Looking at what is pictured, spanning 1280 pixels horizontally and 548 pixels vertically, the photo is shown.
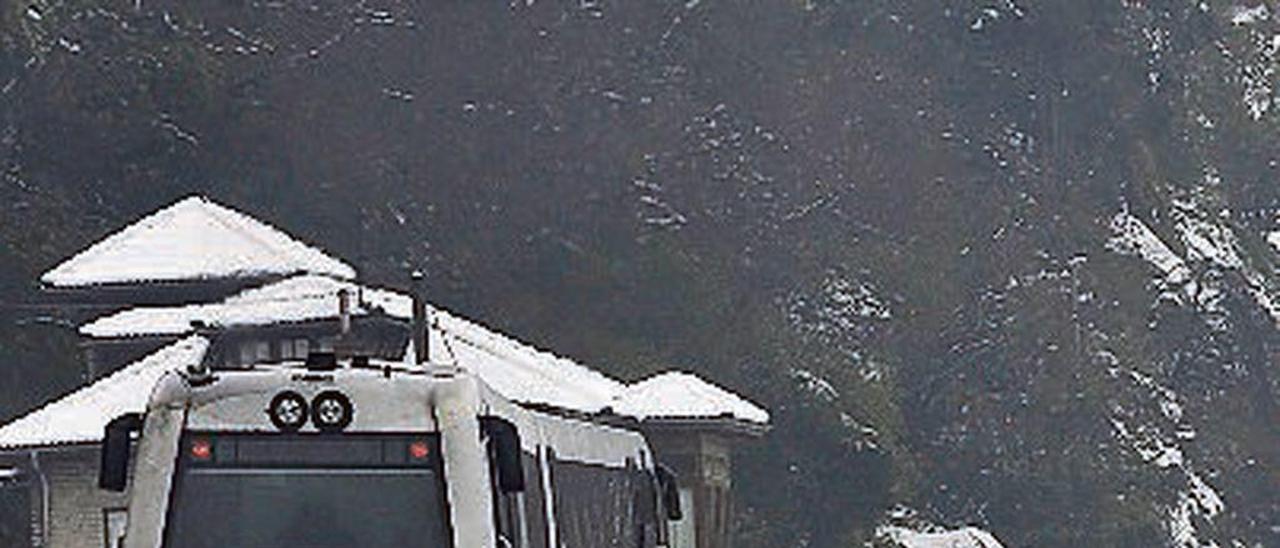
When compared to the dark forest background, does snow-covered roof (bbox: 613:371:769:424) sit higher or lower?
lower

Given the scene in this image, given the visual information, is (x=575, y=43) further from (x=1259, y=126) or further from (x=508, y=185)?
(x=1259, y=126)

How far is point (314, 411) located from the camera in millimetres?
13914

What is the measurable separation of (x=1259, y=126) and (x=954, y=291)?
15.2m

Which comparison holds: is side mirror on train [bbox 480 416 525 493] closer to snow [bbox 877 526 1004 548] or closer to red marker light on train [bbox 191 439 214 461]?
red marker light on train [bbox 191 439 214 461]

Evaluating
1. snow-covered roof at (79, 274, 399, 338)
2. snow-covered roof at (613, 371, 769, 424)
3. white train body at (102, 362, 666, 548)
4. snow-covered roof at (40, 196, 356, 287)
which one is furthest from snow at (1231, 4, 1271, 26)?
white train body at (102, 362, 666, 548)

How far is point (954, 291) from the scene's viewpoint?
230 feet

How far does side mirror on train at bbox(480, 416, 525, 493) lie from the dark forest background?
35587 mm

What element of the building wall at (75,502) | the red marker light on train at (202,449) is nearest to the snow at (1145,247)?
the building wall at (75,502)

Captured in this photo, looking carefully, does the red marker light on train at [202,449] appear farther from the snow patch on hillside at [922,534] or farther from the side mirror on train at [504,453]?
the snow patch on hillside at [922,534]

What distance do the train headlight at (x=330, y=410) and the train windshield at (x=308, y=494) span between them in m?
0.10

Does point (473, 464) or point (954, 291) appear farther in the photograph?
point (954, 291)

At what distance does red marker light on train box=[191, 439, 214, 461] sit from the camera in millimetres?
13875

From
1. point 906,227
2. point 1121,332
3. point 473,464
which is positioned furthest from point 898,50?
point 473,464

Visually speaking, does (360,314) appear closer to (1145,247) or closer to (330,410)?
(330,410)
